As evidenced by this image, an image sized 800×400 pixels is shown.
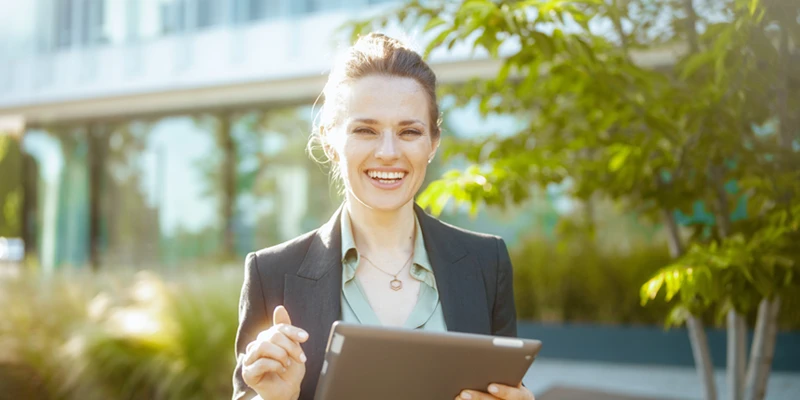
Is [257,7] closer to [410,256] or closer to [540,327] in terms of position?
[540,327]

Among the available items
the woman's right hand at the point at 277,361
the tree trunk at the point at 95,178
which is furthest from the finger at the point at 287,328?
the tree trunk at the point at 95,178

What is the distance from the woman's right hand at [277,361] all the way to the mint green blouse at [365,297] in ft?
0.94

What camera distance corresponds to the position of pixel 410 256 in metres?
1.94

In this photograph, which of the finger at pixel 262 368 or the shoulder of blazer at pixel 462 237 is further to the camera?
the shoulder of blazer at pixel 462 237

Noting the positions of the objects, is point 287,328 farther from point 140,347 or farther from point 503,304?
point 140,347

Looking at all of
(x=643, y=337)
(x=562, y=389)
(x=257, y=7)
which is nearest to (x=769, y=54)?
(x=562, y=389)

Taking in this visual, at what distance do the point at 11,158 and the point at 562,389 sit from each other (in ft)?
49.6

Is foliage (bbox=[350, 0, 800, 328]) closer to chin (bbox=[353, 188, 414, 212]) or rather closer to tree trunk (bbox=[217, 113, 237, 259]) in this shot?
chin (bbox=[353, 188, 414, 212])

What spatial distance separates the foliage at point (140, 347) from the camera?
16.6 ft

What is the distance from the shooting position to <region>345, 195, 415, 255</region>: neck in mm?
1905

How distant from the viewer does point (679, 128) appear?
9.81 ft

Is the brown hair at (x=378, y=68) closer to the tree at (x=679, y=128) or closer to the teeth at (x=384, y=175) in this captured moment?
the teeth at (x=384, y=175)

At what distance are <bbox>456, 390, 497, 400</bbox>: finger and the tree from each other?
1.25m

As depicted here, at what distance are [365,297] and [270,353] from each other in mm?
427
